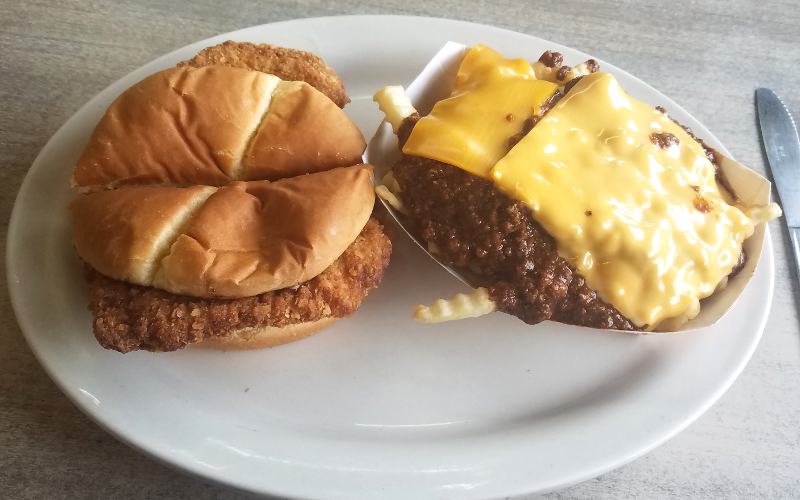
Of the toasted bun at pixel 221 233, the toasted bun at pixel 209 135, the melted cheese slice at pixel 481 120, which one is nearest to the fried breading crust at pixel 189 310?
the toasted bun at pixel 221 233

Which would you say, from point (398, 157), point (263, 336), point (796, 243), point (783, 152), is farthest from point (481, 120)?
point (783, 152)

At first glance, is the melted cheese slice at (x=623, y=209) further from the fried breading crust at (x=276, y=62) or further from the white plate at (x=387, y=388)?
the fried breading crust at (x=276, y=62)

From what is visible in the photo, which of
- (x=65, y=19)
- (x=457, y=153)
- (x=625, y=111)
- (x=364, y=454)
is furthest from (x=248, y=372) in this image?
(x=65, y=19)

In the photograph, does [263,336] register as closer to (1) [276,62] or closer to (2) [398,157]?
(2) [398,157]

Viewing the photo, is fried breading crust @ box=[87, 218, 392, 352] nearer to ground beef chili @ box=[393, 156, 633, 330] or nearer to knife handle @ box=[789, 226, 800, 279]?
ground beef chili @ box=[393, 156, 633, 330]

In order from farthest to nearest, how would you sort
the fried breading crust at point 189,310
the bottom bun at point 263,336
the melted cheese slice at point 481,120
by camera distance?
the melted cheese slice at point 481,120 < the bottom bun at point 263,336 < the fried breading crust at point 189,310

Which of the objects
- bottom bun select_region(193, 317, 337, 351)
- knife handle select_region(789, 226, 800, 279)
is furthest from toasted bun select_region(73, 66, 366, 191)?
knife handle select_region(789, 226, 800, 279)
